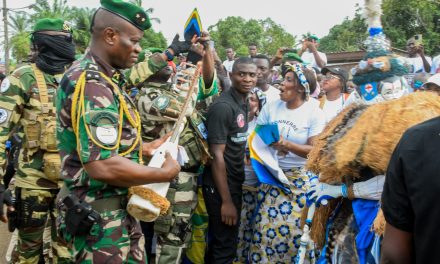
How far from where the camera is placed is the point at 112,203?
8.27ft

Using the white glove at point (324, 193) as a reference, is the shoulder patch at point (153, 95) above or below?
above

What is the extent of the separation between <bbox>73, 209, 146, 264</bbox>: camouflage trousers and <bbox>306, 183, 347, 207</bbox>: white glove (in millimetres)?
1233

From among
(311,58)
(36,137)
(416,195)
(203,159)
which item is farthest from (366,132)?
(311,58)

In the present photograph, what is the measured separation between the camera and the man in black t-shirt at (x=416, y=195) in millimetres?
1543

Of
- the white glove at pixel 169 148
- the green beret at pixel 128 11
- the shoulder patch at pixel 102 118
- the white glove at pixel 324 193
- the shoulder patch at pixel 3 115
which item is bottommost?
the white glove at pixel 324 193

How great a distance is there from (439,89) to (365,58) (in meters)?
0.56

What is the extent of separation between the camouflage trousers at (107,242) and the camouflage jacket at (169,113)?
1613 mm

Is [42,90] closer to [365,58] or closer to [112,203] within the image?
[112,203]

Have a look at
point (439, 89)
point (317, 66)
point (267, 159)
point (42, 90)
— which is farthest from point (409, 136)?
point (317, 66)

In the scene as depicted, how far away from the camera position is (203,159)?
430cm

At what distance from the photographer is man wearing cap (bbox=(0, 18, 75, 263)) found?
12.7ft

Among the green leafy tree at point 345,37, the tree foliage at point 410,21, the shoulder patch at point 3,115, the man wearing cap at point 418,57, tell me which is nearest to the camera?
the shoulder patch at point 3,115

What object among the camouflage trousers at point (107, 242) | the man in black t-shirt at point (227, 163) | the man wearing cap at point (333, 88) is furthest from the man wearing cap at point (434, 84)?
the man wearing cap at point (333, 88)

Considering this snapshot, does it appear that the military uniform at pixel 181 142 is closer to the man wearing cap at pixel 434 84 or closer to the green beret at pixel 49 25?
the green beret at pixel 49 25
